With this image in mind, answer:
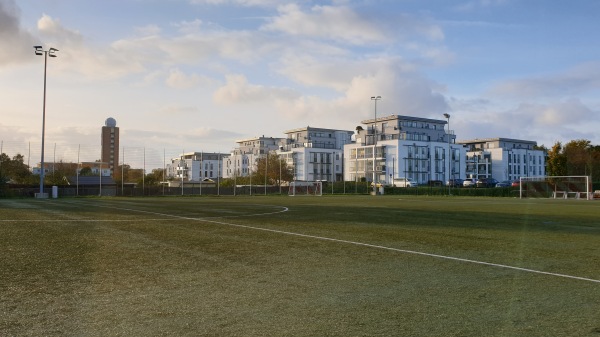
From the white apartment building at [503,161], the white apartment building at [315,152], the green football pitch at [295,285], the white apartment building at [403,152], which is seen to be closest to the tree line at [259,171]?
the white apartment building at [403,152]

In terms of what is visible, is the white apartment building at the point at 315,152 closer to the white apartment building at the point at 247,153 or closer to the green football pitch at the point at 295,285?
the white apartment building at the point at 247,153

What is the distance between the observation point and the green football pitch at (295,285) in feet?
15.2

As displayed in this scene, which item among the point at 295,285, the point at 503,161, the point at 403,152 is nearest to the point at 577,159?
the point at 403,152

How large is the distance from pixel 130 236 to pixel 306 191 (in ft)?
189

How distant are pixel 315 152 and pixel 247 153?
32913mm

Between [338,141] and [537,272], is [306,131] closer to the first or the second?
[338,141]

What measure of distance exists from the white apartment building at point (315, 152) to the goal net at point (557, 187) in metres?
69.2

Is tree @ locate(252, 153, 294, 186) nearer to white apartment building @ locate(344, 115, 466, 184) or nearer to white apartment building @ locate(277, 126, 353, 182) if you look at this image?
white apartment building @ locate(344, 115, 466, 184)

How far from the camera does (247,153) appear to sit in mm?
152000

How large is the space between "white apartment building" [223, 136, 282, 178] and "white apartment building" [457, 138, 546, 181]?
181ft

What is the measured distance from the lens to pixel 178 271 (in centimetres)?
723

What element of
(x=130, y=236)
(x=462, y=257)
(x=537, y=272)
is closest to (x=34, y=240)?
(x=130, y=236)

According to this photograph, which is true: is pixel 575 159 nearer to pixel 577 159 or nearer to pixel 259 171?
pixel 577 159

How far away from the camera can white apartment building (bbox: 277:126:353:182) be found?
124m
